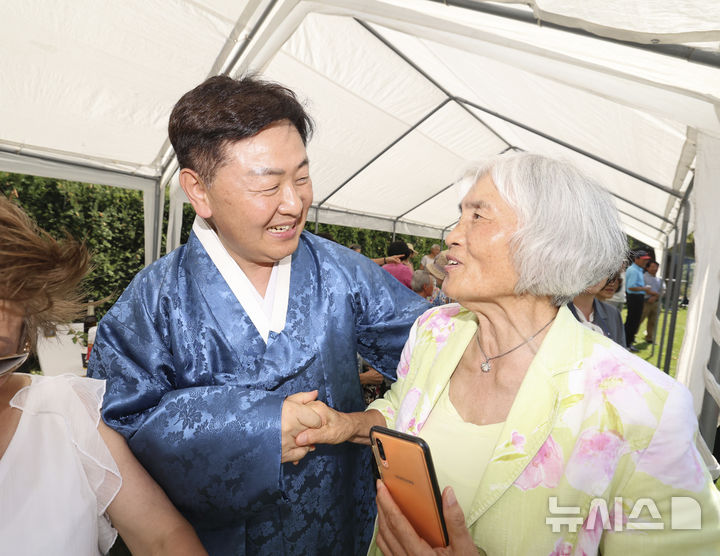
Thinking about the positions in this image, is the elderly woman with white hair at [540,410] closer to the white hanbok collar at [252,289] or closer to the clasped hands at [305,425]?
the clasped hands at [305,425]

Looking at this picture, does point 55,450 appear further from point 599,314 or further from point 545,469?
point 599,314

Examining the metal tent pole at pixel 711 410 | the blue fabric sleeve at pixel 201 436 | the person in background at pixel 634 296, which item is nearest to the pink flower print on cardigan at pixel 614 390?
the blue fabric sleeve at pixel 201 436

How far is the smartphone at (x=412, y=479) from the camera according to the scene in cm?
96

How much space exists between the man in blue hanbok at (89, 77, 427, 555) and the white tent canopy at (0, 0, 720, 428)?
562 mm

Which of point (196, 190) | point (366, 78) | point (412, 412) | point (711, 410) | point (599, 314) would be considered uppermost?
point (366, 78)

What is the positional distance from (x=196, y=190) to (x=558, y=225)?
0.98m

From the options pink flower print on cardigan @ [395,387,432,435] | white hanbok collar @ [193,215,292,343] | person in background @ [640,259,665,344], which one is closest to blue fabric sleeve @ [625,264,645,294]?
person in background @ [640,259,665,344]

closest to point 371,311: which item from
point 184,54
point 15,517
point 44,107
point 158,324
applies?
point 158,324

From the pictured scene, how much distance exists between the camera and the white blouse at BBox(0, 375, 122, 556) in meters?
0.97

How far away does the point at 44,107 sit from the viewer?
4.01 metres

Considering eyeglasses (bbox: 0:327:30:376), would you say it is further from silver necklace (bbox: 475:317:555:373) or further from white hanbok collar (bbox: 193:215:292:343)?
silver necklace (bbox: 475:317:555:373)

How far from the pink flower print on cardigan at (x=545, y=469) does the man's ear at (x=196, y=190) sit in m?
1.06

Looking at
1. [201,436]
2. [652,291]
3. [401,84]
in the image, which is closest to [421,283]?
[401,84]

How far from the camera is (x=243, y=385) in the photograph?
129cm
